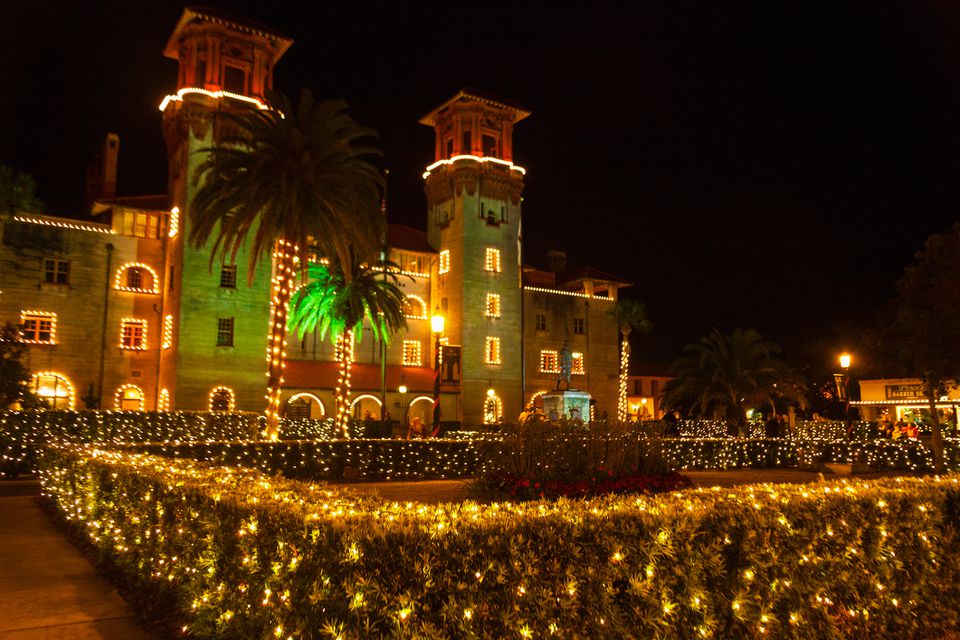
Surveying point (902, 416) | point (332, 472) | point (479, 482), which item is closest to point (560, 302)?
point (902, 416)

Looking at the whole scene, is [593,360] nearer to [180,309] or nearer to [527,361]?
[527,361]

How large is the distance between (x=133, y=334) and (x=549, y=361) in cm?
3200

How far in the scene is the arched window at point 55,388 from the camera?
4047 centimetres

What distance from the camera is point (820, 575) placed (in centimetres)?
642

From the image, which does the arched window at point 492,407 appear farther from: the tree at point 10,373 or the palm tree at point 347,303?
the tree at point 10,373

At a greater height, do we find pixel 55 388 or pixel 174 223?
pixel 174 223

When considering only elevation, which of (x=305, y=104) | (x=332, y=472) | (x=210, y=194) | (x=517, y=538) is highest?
(x=305, y=104)

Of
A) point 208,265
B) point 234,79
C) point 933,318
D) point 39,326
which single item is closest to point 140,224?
point 208,265

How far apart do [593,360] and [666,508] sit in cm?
5694

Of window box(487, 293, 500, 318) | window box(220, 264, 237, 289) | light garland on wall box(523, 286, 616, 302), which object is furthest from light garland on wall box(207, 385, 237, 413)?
light garland on wall box(523, 286, 616, 302)

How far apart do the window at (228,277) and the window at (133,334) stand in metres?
6.08

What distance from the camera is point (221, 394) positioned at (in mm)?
42500

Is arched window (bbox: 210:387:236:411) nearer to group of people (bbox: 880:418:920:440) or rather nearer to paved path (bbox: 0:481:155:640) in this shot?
paved path (bbox: 0:481:155:640)

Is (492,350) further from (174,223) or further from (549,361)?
(174,223)
